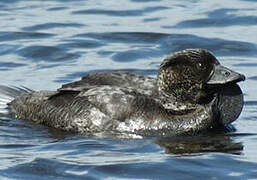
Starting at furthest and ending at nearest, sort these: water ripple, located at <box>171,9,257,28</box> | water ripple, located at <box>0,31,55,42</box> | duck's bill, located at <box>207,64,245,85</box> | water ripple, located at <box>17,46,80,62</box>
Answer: water ripple, located at <box>171,9,257,28</box>, water ripple, located at <box>0,31,55,42</box>, water ripple, located at <box>17,46,80,62</box>, duck's bill, located at <box>207,64,245,85</box>

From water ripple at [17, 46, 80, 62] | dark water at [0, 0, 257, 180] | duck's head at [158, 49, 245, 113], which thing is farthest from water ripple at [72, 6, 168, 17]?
duck's head at [158, 49, 245, 113]

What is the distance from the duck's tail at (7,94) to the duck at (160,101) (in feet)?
3.11

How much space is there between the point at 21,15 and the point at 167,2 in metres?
2.84

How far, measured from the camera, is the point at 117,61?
50.6 feet

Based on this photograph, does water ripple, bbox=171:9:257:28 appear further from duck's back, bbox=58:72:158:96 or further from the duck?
the duck

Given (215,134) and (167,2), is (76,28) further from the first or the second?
(215,134)

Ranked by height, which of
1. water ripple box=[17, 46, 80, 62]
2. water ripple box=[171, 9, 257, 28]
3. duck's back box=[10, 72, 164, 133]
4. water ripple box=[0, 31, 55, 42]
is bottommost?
duck's back box=[10, 72, 164, 133]

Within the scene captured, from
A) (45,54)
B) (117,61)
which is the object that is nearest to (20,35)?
(45,54)

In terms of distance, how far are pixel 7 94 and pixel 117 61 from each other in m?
2.71

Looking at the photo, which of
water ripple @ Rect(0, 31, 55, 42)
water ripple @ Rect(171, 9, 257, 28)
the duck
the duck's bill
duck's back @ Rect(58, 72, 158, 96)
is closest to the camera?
the duck's bill

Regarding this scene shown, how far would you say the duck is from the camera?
37.7 ft

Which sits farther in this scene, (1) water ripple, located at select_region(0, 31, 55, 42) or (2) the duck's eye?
(1) water ripple, located at select_region(0, 31, 55, 42)

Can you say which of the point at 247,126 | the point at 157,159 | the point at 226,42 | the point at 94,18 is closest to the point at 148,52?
the point at 226,42

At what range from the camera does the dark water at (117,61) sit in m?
9.98
